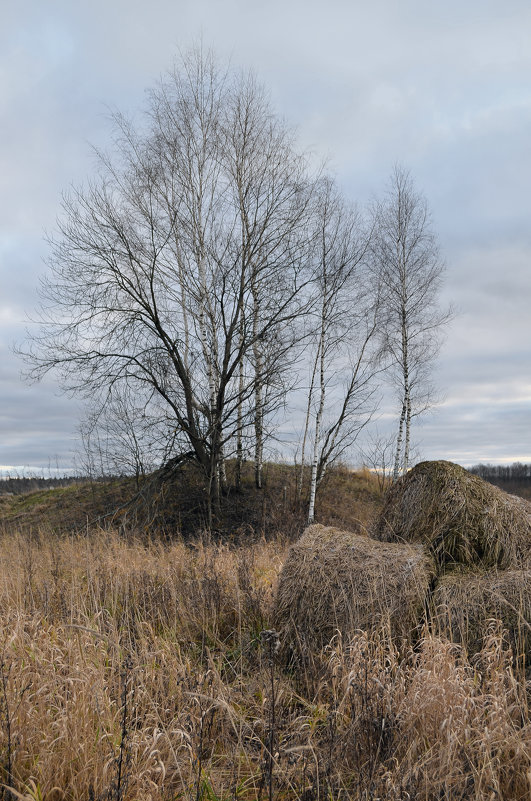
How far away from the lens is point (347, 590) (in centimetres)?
427

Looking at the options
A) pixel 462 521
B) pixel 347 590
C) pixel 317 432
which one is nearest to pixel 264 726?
pixel 347 590

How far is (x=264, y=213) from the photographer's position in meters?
13.1

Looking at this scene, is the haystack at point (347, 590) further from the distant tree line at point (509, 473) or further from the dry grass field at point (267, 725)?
the distant tree line at point (509, 473)

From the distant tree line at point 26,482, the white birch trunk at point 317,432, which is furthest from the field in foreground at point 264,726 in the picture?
the distant tree line at point 26,482

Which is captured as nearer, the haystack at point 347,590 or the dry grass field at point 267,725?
the dry grass field at point 267,725

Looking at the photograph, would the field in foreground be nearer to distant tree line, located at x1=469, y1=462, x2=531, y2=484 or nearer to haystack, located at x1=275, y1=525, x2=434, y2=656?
haystack, located at x1=275, y1=525, x2=434, y2=656

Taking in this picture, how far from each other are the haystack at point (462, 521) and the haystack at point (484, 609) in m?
0.48

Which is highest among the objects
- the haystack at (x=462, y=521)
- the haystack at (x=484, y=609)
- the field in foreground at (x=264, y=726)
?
the haystack at (x=462, y=521)

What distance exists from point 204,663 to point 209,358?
947 centimetres

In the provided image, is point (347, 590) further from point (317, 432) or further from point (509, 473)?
point (509, 473)

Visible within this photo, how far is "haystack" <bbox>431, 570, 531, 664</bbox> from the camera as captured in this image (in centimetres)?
392

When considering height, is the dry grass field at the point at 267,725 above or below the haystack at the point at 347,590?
below

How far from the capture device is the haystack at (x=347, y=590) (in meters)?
4.15

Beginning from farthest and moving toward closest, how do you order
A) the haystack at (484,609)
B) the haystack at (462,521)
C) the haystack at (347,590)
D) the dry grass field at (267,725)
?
1. the haystack at (462,521)
2. the haystack at (347,590)
3. the haystack at (484,609)
4. the dry grass field at (267,725)
